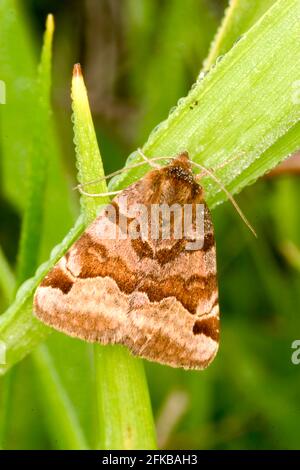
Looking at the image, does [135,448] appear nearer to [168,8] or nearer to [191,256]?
[191,256]

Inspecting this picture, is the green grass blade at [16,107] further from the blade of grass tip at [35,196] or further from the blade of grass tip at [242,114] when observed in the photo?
the blade of grass tip at [242,114]

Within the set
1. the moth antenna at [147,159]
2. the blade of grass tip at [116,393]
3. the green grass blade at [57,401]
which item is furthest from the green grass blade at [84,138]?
the green grass blade at [57,401]

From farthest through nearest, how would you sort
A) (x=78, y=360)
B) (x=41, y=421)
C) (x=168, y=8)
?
1. (x=168, y=8)
2. (x=41, y=421)
3. (x=78, y=360)

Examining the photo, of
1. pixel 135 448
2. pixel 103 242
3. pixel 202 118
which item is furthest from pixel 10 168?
pixel 135 448

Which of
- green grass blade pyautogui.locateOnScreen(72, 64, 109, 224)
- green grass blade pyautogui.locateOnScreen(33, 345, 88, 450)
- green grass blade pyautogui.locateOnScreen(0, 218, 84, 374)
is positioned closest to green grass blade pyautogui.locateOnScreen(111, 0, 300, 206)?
green grass blade pyautogui.locateOnScreen(72, 64, 109, 224)

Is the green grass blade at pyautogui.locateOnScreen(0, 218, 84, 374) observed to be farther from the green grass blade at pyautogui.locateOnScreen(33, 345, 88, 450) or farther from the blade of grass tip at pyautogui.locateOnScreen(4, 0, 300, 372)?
the green grass blade at pyautogui.locateOnScreen(33, 345, 88, 450)

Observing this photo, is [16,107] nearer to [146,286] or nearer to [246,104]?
[146,286]
